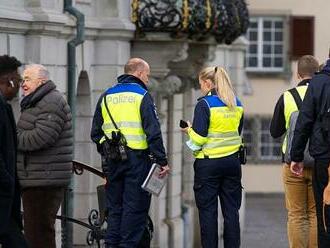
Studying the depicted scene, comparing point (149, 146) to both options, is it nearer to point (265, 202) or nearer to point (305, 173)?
point (305, 173)

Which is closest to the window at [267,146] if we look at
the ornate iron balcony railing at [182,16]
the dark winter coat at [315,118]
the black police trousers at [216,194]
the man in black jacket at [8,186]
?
the ornate iron balcony railing at [182,16]

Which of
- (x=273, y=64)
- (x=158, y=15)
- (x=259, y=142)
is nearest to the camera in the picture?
(x=158, y=15)

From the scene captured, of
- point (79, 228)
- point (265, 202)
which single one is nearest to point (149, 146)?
point (79, 228)

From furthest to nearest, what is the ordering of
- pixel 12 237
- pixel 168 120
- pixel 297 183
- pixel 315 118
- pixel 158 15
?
pixel 168 120 < pixel 158 15 < pixel 297 183 < pixel 315 118 < pixel 12 237

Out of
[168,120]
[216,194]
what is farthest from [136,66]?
[168,120]

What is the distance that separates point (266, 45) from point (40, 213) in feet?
107

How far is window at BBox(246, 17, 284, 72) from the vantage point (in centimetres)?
4459

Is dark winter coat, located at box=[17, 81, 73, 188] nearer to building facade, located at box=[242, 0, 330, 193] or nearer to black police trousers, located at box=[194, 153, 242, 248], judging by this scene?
black police trousers, located at box=[194, 153, 242, 248]

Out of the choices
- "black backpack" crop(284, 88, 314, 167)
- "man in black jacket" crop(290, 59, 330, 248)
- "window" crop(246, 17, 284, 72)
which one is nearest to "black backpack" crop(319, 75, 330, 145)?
"man in black jacket" crop(290, 59, 330, 248)

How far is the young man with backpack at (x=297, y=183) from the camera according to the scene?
13.7 m

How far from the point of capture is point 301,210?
45.1 feet

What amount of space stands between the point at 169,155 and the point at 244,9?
2.59 metres

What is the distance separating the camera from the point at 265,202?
1693 inches

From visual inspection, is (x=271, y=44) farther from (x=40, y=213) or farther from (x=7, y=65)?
(x=7, y=65)
